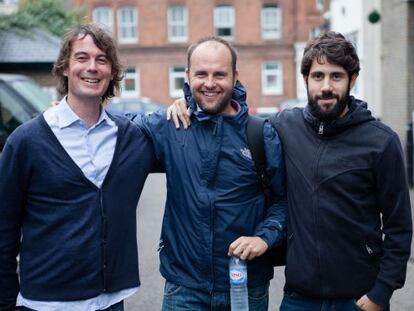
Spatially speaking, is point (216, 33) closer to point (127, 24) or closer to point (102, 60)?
point (127, 24)

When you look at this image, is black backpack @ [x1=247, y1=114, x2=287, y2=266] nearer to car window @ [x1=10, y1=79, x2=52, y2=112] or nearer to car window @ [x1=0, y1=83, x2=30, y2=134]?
car window @ [x1=0, y1=83, x2=30, y2=134]

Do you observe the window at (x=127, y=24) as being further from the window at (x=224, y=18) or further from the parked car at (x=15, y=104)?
the parked car at (x=15, y=104)

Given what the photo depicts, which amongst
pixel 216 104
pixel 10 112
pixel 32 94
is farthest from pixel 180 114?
pixel 32 94

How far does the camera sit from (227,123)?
3461 millimetres

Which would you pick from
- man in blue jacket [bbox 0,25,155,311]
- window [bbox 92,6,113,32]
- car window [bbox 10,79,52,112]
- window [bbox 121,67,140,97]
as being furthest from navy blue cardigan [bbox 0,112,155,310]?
window [bbox 92,6,113,32]

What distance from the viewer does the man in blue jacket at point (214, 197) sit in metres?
3.39

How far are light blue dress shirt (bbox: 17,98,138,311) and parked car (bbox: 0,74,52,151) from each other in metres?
5.90

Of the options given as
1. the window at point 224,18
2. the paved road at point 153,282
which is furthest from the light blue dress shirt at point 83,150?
the window at point 224,18

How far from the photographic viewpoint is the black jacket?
3.29 m

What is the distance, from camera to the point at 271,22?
40562 millimetres

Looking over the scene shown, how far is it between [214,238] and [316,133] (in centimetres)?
73

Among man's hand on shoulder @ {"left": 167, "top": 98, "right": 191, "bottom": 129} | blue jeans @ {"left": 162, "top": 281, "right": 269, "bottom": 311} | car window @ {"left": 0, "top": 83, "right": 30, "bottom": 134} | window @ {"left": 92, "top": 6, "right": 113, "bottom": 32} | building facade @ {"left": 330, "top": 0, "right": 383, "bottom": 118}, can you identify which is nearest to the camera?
blue jeans @ {"left": 162, "top": 281, "right": 269, "bottom": 311}

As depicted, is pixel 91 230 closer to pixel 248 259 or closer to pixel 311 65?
pixel 248 259

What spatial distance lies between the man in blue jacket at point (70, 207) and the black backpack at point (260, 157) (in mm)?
644
